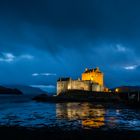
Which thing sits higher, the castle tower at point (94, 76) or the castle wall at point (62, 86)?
the castle tower at point (94, 76)

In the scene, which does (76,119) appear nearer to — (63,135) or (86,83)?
(63,135)

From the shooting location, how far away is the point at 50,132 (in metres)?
22.1

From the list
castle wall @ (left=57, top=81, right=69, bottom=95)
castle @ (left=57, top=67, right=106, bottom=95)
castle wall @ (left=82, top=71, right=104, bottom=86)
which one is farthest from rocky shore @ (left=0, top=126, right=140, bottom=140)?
castle wall @ (left=82, top=71, right=104, bottom=86)

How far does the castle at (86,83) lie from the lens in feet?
299

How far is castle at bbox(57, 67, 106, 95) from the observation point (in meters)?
91.1

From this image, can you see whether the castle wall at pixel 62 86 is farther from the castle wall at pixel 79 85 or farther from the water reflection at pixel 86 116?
the water reflection at pixel 86 116

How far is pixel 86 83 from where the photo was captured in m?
90.9

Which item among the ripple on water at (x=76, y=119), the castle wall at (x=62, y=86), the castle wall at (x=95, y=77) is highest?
the castle wall at (x=95, y=77)

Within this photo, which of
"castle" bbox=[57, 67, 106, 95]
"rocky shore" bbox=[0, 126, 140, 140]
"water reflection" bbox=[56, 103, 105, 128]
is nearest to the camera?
"rocky shore" bbox=[0, 126, 140, 140]

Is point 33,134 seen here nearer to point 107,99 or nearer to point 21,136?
point 21,136

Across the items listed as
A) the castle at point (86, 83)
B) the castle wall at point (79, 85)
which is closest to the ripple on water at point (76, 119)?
the castle wall at point (79, 85)

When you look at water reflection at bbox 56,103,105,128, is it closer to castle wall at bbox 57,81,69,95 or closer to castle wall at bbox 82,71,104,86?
castle wall at bbox 57,81,69,95

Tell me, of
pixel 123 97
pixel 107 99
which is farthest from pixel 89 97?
pixel 123 97

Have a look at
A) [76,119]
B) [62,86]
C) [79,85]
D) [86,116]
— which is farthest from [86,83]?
[76,119]
